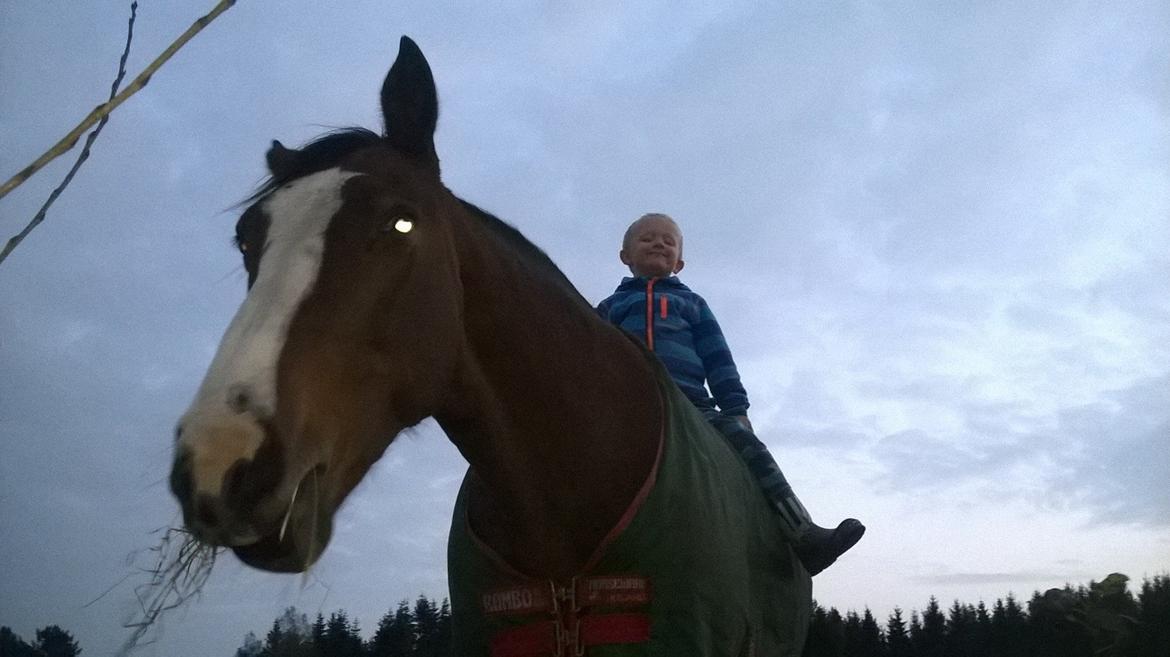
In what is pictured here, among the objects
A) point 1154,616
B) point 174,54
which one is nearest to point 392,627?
point 174,54

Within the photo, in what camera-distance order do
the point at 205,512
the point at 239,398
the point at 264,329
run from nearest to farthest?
the point at 205,512 → the point at 239,398 → the point at 264,329

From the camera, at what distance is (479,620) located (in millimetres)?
3059

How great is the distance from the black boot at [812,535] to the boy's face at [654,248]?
1643mm

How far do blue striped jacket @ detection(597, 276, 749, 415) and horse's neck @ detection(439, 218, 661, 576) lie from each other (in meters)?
1.42

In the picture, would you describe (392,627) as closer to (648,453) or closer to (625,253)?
(625,253)

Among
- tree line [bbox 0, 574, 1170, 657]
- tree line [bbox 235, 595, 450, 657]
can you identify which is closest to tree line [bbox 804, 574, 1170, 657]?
tree line [bbox 0, 574, 1170, 657]

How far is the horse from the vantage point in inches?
76.2

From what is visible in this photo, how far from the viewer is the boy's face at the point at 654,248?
502cm

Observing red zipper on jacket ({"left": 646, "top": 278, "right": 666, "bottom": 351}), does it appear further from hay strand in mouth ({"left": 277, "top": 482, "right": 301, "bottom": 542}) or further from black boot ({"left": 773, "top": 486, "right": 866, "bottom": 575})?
hay strand in mouth ({"left": 277, "top": 482, "right": 301, "bottom": 542})

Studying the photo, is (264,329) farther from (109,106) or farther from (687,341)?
(687,341)

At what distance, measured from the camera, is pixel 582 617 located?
9.20 feet

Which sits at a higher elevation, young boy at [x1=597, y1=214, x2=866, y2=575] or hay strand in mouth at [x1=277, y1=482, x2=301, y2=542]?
young boy at [x1=597, y1=214, x2=866, y2=575]

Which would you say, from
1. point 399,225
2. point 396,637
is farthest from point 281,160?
point 396,637

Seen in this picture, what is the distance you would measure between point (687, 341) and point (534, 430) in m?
1.86
